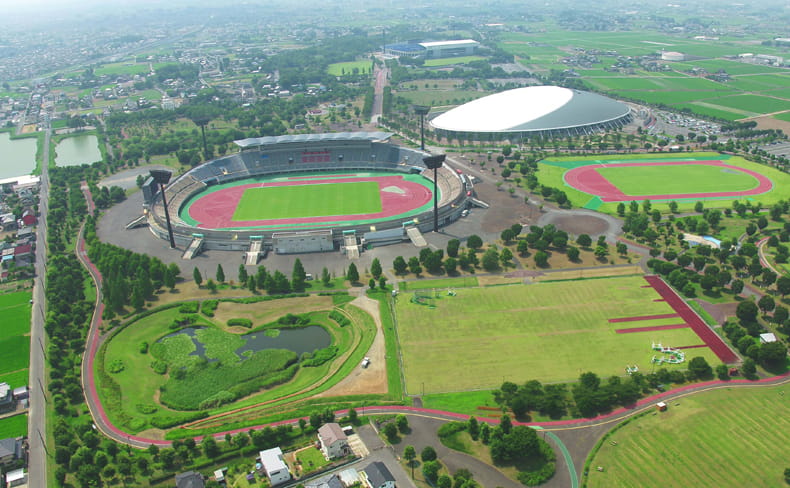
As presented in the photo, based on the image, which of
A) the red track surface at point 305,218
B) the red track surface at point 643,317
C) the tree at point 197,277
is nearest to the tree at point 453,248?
the red track surface at point 305,218

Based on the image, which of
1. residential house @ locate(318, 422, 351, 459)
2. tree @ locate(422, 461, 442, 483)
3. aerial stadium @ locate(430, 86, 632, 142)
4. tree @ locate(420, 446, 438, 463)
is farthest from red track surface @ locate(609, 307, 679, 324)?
aerial stadium @ locate(430, 86, 632, 142)

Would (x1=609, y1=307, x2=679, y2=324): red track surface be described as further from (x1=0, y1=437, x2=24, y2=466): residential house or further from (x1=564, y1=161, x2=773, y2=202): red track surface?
(x1=0, y1=437, x2=24, y2=466): residential house

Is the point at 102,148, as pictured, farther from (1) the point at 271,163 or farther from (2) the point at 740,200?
(2) the point at 740,200

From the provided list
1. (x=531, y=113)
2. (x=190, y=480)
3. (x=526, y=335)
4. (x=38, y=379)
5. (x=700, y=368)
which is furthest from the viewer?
(x=531, y=113)

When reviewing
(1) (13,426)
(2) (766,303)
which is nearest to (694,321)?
(2) (766,303)

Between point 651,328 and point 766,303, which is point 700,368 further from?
point 766,303

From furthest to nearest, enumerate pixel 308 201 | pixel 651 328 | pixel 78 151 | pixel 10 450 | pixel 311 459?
pixel 78 151 → pixel 308 201 → pixel 651 328 → pixel 10 450 → pixel 311 459

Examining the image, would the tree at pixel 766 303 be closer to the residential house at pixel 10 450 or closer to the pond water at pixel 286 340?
the pond water at pixel 286 340

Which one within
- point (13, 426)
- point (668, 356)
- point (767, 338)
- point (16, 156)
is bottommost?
point (13, 426)
